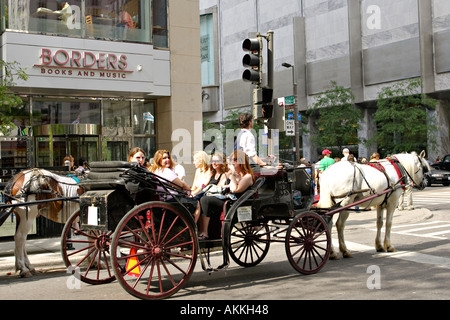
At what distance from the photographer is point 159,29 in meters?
21.0

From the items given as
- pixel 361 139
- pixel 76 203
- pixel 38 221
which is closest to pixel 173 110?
pixel 38 221

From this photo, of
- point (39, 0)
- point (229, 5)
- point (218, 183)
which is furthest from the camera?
point (229, 5)

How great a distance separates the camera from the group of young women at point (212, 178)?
7125 mm

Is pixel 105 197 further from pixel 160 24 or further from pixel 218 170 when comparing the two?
pixel 160 24

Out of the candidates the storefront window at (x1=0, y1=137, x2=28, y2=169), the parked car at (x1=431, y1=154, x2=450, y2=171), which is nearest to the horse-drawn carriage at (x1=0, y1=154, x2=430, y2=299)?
the storefront window at (x1=0, y1=137, x2=28, y2=169)

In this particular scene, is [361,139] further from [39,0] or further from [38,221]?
[38,221]

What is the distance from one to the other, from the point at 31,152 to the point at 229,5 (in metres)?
41.8

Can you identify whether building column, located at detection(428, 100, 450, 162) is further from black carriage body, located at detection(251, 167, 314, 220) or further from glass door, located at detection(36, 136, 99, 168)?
black carriage body, located at detection(251, 167, 314, 220)

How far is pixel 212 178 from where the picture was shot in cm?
806

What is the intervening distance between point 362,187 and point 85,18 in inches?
556

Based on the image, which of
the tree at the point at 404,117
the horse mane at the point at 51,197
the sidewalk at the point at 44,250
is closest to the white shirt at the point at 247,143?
the horse mane at the point at 51,197

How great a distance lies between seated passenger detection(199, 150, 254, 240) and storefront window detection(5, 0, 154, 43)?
1352cm

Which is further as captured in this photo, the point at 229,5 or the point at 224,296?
the point at 229,5

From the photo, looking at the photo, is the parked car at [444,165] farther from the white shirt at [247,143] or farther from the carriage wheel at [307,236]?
the white shirt at [247,143]
